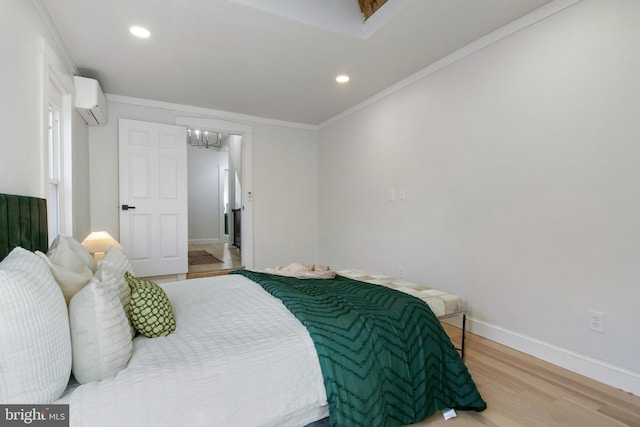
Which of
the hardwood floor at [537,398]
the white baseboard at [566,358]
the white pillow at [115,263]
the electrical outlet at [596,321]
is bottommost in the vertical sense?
the hardwood floor at [537,398]

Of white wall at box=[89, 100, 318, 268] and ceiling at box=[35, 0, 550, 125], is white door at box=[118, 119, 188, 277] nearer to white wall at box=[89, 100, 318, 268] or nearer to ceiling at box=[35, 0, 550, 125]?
white wall at box=[89, 100, 318, 268]

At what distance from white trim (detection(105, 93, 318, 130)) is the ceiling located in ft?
0.68

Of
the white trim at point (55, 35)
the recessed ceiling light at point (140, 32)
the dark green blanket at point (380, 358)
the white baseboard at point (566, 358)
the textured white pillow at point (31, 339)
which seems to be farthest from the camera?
the recessed ceiling light at point (140, 32)

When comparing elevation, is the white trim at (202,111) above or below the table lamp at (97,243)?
above

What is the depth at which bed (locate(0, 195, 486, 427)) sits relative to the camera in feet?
3.01

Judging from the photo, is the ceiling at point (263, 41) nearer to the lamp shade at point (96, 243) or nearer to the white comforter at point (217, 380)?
the lamp shade at point (96, 243)

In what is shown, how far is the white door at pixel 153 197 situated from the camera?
394 centimetres

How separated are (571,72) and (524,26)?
1.71ft

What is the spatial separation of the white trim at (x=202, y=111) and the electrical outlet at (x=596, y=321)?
13.7 ft

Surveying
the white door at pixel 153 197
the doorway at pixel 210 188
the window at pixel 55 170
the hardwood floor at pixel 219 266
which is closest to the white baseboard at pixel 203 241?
the doorway at pixel 210 188

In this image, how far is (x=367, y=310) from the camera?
5.22ft

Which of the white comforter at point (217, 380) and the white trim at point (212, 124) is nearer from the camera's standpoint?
the white comforter at point (217, 380)

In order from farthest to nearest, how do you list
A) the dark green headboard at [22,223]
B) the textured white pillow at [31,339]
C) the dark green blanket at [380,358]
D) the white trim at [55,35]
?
the white trim at [55,35] < the dark green headboard at [22,223] < the dark green blanket at [380,358] < the textured white pillow at [31,339]

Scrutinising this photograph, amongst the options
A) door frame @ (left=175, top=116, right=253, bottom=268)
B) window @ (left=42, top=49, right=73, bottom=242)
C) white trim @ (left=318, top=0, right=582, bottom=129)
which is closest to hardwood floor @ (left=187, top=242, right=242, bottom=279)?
door frame @ (left=175, top=116, right=253, bottom=268)
